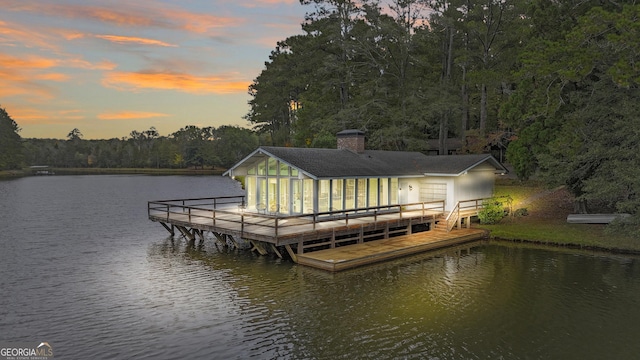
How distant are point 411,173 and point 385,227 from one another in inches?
223

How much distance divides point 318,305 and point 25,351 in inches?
319

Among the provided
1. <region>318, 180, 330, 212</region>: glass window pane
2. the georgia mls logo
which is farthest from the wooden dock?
the georgia mls logo

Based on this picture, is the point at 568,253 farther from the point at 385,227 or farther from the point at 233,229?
the point at 233,229

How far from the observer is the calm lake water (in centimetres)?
1136

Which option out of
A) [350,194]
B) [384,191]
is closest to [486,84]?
[384,191]

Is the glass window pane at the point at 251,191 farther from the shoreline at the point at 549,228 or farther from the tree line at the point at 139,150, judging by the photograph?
the tree line at the point at 139,150

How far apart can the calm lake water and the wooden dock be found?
2.69ft

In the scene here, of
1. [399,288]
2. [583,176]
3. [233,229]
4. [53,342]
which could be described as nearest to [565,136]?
[583,176]

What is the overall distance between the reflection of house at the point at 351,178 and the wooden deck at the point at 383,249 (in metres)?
2.99

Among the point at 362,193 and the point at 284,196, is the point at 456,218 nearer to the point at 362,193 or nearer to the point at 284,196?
the point at 362,193

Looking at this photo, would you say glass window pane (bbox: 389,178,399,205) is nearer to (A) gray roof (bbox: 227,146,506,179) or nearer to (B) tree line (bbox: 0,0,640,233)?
(A) gray roof (bbox: 227,146,506,179)

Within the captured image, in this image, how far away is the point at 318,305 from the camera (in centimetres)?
1442

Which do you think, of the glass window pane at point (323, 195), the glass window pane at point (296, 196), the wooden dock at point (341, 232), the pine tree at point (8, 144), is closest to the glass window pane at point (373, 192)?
the wooden dock at point (341, 232)

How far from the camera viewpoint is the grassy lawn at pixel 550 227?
22.7m
